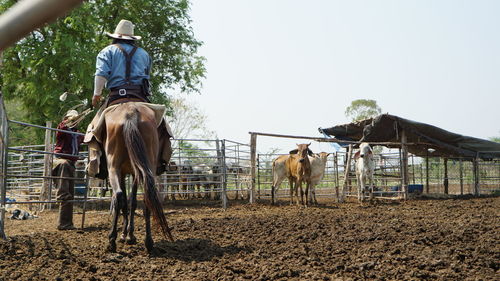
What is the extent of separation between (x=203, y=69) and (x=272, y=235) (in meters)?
18.3

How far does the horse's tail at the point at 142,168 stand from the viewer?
5.09 m

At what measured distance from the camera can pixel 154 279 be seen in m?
4.47

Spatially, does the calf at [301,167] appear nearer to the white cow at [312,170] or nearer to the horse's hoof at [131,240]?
the white cow at [312,170]

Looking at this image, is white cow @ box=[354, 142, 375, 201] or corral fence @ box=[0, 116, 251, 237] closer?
corral fence @ box=[0, 116, 251, 237]

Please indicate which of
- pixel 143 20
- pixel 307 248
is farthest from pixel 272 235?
pixel 143 20

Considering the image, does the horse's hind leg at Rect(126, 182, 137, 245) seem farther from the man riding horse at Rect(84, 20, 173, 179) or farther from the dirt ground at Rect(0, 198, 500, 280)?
the man riding horse at Rect(84, 20, 173, 179)

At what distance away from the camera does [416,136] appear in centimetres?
1853

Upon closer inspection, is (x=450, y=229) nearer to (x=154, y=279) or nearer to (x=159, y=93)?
(x=154, y=279)

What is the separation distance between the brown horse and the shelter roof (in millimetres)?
12865

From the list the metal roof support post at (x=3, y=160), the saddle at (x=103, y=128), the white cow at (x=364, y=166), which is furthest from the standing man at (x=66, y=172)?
the white cow at (x=364, y=166)

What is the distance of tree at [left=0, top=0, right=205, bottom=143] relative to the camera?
16516mm

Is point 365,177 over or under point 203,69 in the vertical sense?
under

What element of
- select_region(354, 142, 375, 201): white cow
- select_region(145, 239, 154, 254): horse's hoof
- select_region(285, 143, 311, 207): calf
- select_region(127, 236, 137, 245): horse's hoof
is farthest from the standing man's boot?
select_region(354, 142, 375, 201): white cow

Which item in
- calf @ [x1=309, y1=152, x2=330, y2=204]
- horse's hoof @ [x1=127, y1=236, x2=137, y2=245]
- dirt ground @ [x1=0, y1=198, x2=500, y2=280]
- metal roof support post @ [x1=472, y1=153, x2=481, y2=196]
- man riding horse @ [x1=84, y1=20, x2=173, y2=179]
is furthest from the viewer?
metal roof support post @ [x1=472, y1=153, x2=481, y2=196]
